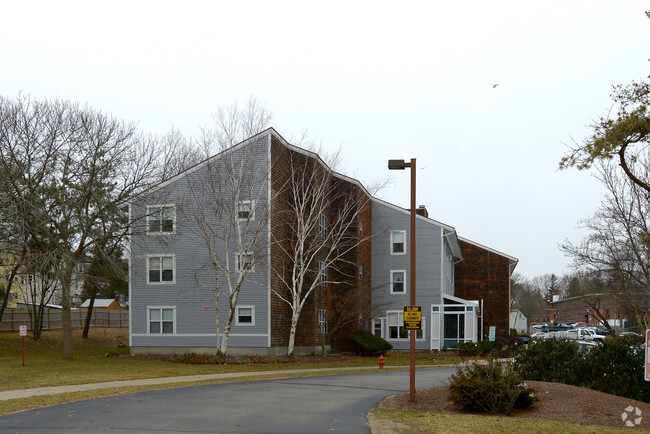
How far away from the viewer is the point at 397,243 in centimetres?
4341

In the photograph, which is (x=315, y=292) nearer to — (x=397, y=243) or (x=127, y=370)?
(x=397, y=243)

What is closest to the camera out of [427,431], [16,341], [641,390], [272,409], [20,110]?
[427,431]

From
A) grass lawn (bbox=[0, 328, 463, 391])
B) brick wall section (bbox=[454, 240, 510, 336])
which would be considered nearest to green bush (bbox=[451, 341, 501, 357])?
grass lawn (bbox=[0, 328, 463, 391])

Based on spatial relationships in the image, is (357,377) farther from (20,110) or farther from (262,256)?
(20,110)

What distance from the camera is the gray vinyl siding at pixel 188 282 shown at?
109ft

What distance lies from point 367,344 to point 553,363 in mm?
19017

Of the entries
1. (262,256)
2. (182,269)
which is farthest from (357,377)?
(182,269)

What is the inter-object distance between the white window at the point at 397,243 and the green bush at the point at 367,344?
7161 mm

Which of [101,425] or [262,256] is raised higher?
[262,256]

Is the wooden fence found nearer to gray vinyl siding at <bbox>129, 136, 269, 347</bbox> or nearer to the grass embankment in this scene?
gray vinyl siding at <bbox>129, 136, 269, 347</bbox>

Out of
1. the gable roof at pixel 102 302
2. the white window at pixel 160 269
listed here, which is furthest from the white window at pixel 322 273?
the gable roof at pixel 102 302

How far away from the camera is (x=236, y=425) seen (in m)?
12.0

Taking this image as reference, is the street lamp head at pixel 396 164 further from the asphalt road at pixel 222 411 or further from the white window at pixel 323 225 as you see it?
the white window at pixel 323 225

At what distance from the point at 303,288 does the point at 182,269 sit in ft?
21.1
